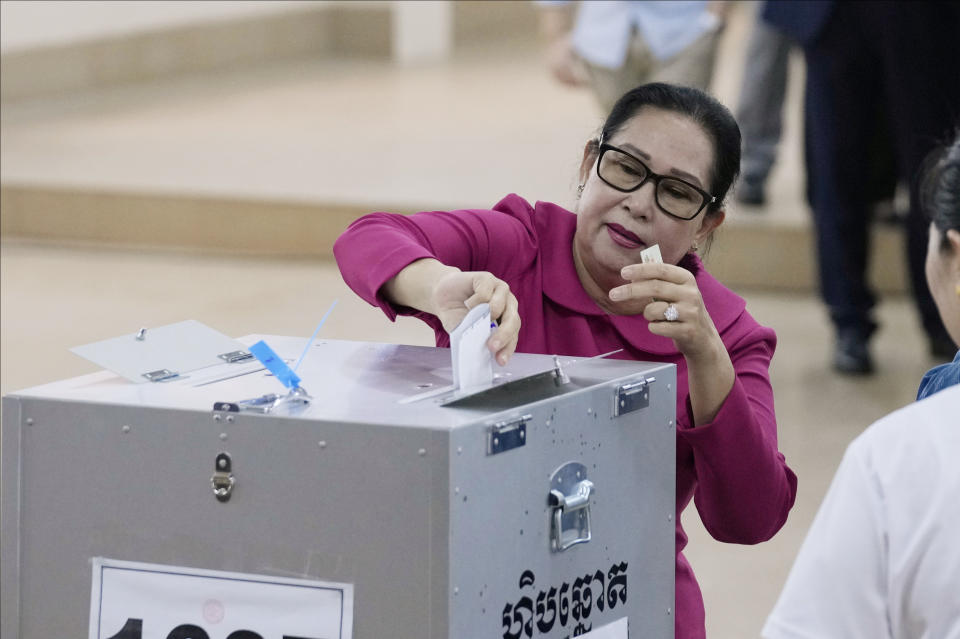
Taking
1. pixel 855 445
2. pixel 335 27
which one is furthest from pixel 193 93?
pixel 855 445

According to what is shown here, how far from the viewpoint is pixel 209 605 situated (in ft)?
5.03

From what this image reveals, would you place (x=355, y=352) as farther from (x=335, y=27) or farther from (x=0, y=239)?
(x=335, y=27)

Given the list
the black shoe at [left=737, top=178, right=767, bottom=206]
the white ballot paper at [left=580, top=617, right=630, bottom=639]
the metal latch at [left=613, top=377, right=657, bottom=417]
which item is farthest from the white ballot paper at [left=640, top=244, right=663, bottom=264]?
the black shoe at [left=737, top=178, right=767, bottom=206]

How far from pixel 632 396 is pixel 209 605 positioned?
0.47m

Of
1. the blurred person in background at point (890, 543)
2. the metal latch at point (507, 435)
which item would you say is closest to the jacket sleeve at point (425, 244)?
the metal latch at point (507, 435)

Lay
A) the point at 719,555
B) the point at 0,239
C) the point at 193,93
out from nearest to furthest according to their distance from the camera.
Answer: the point at 719,555, the point at 0,239, the point at 193,93

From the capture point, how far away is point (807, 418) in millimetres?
4238

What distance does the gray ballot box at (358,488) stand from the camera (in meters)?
1.45

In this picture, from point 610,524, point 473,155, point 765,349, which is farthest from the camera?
point 473,155

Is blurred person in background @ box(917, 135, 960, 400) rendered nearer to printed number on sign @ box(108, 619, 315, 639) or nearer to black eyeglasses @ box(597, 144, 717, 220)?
black eyeglasses @ box(597, 144, 717, 220)

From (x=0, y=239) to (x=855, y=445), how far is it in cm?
536

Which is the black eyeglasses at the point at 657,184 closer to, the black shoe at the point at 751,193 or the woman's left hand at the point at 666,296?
the woman's left hand at the point at 666,296

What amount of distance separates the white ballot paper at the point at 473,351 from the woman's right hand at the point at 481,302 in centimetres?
1

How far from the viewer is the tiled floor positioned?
423 centimetres
